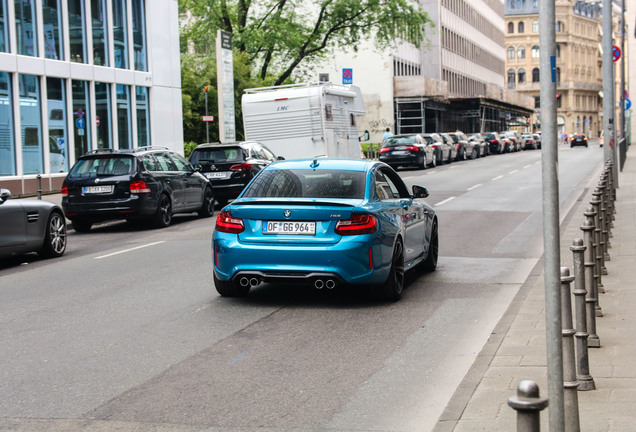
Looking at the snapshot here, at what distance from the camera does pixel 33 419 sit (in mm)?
5508

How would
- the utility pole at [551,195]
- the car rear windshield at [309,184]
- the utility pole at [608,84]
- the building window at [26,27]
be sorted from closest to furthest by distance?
the utility pole at [551,195]
the car rear windshield at [309,184]
the utility pole at [608,84]
the building window at [26,27]

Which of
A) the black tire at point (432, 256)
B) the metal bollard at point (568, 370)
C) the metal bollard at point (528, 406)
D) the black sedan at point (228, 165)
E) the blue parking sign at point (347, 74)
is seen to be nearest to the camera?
the metal bollard at point (528, 406)

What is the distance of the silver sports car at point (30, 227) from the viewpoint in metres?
12.9

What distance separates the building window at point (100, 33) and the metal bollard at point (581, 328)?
95.7 feet

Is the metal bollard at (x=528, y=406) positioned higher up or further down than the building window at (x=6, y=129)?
further down

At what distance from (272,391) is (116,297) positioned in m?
4.35

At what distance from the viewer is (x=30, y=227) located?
1360cm

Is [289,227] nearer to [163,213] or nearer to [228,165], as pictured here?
[163,213]

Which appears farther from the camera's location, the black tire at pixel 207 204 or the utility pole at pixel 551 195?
the black tire at pixel 207 204

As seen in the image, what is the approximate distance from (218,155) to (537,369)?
1832cm

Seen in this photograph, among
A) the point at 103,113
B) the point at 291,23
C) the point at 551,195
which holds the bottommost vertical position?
the point at 551,195

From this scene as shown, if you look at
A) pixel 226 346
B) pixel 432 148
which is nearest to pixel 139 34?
pixel 432 148

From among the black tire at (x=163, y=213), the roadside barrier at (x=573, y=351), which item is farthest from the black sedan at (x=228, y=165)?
the roadside barrier at (x=573, y=351)

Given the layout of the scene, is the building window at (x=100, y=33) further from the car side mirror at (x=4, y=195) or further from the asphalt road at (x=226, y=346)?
the car side mirror at (x=4, y=195)
